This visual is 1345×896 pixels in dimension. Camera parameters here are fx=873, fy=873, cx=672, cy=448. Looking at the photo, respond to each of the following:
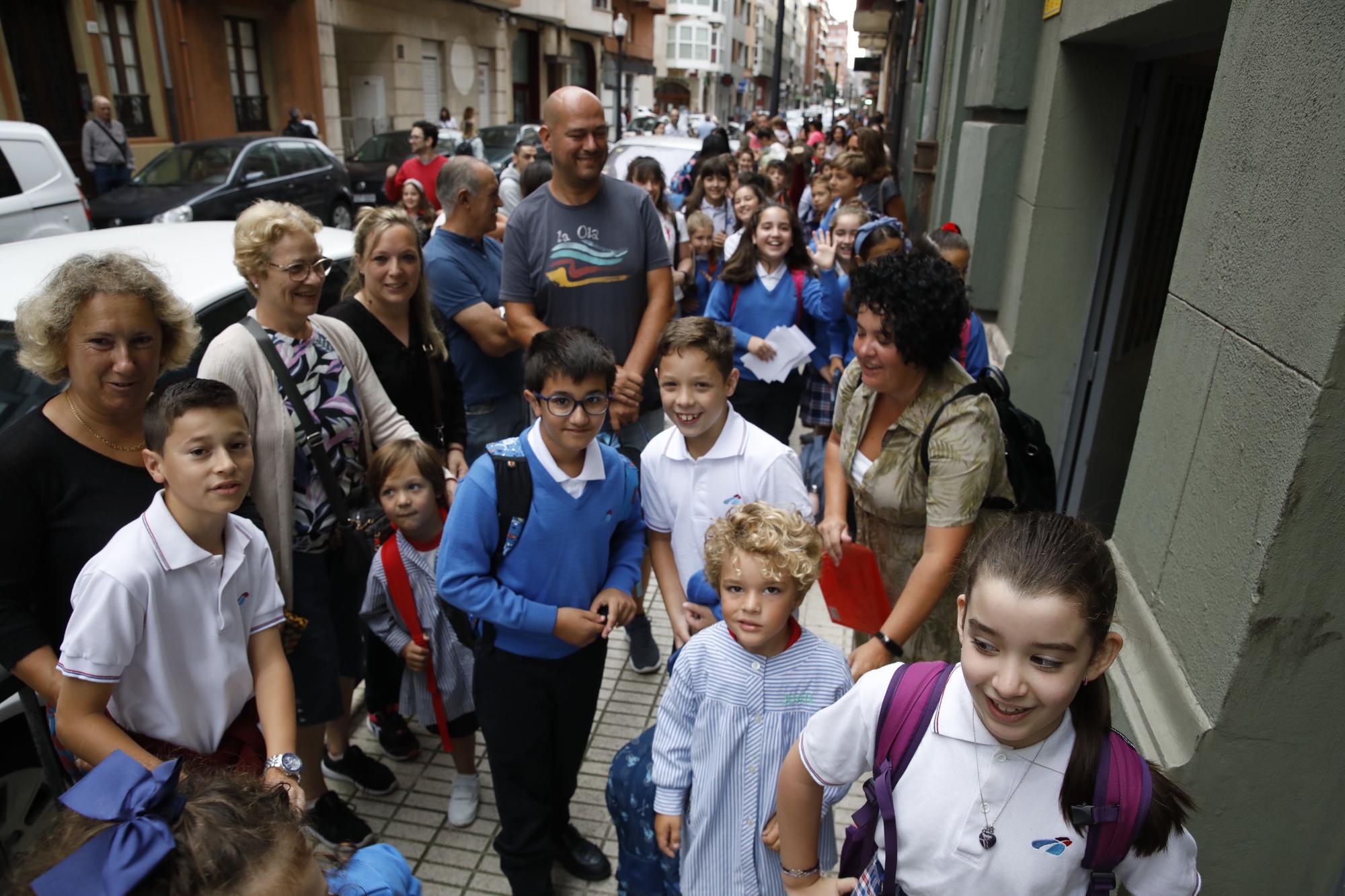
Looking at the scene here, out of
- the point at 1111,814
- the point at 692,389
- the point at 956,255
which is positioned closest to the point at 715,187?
the point at 956,255

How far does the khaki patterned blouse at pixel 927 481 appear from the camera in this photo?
2326mm

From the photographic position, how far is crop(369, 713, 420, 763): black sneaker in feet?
11.0

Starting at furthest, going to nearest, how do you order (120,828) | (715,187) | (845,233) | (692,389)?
(715,187)
(845,233)
(692,389)
(120,828)

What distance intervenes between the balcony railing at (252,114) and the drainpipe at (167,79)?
1967 millimetres

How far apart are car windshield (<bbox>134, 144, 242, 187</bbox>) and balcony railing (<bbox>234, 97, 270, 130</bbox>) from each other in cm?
883

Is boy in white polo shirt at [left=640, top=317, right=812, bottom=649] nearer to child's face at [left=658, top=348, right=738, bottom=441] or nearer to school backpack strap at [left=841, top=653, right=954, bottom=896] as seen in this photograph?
child's face at [left=658, top=348, right=738, bottom=441]

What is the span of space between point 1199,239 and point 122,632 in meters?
2.81

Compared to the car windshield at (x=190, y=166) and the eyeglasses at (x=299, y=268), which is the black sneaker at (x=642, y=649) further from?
the car windshield at (x=190, y=166)

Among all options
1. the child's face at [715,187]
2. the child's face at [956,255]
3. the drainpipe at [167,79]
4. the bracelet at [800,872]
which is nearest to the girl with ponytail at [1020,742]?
the bracelet at [800,872]

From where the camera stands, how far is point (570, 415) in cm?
238

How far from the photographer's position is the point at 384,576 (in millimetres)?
2943

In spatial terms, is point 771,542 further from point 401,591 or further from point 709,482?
point 401,591

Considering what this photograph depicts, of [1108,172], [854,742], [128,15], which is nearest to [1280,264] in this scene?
[854,742]

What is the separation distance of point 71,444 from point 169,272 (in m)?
0.91
